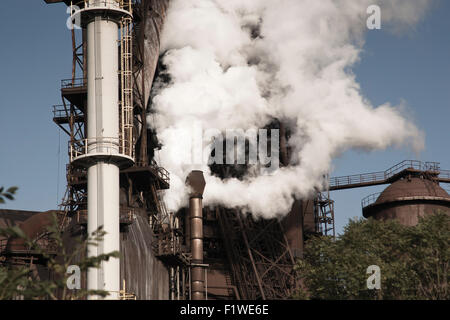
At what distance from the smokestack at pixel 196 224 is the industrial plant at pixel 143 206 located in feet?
0.20

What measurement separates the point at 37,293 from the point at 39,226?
29236 millimetres

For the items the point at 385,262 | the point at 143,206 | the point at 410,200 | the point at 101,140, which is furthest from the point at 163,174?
the point at 410,200

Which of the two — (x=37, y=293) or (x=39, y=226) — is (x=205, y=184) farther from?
(x=37, y=293)

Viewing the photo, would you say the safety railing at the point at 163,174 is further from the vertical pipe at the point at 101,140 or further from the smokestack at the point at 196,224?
the vertical pipe at the point at 101,140

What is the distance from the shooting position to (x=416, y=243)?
4488 centimetres

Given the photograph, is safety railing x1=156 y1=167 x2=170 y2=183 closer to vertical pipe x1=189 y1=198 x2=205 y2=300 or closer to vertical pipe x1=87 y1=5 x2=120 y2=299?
vertical pipe x1=189 y1=198 x2=205 y2=300

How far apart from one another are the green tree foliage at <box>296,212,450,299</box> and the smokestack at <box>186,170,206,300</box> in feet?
20.2

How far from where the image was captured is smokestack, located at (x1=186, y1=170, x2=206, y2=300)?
158 feet

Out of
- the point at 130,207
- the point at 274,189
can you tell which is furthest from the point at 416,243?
the point at 130,207

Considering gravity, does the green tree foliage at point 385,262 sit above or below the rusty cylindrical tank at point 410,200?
below

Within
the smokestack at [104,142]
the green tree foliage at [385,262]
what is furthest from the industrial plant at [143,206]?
the green tree foliage at [385,262]

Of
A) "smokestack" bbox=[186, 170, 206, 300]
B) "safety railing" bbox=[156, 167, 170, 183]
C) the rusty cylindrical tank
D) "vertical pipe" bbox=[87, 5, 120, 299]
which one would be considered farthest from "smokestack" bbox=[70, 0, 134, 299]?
the rusty cylindrical tank

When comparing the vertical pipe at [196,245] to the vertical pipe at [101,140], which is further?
the vertical pipe at [196,245]

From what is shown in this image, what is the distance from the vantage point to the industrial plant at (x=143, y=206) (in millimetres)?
39594
